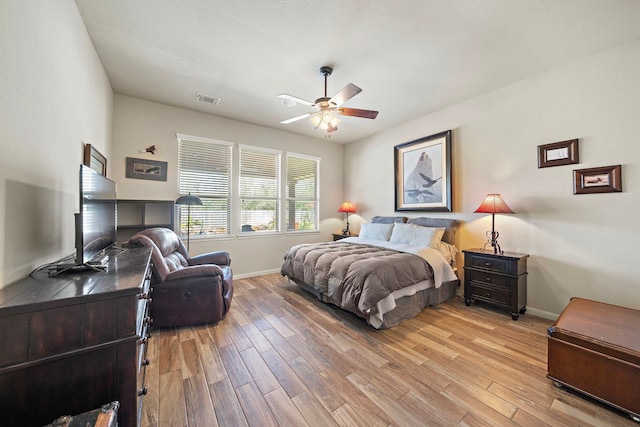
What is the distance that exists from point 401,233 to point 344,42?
281cm

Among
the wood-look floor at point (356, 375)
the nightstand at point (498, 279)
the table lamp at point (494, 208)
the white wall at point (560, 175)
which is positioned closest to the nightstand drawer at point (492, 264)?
the nightstand at point (498, 279)

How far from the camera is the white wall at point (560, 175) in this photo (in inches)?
95.7

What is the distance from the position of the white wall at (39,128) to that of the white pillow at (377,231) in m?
3.88

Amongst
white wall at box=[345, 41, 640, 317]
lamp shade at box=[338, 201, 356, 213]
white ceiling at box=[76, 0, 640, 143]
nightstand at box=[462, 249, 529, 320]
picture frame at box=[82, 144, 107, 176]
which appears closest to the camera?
white ceiling at box=[76, 0, 640, 143]

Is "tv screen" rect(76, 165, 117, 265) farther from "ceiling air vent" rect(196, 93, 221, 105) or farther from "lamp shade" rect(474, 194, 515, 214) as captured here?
"lamp shade" rect(474, 194, 515, 214)

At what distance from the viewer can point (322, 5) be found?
1.96 m

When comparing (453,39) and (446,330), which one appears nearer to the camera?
(453,39)

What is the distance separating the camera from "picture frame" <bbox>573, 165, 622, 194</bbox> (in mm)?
2461

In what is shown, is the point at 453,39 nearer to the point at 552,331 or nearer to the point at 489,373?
the point at 552,331

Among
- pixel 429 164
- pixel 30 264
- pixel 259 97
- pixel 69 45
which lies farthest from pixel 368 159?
pixel 30 264

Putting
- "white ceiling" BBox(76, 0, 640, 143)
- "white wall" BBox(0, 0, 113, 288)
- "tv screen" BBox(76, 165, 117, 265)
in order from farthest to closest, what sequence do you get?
1. "white ceiling" BBox(76, 0, 640, 143)
2. "tv screen" BBox(76, 165, 117, 265)
3. "white wall" BBox(0, 0, 113, 288)

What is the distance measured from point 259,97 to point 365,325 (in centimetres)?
337

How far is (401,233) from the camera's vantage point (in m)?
3.99

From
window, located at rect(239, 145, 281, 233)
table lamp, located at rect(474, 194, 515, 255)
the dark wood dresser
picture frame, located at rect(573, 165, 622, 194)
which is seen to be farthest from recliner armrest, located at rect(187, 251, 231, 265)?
picture frame, located at rect(573, 165, 622, 194)
